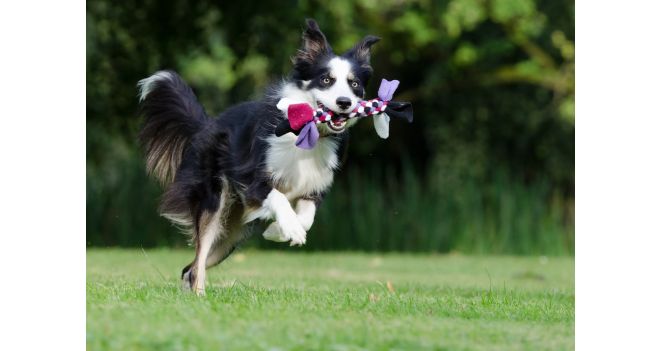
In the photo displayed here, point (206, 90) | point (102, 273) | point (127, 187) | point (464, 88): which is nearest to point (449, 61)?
point (464, 88)

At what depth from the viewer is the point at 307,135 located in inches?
266

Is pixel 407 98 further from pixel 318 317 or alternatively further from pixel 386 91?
pixel 318 317

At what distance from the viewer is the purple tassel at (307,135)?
22.1 feet

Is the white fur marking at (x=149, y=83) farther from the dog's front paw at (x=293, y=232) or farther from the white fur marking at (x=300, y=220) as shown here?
the dog's front paw at (x=293, y=232)

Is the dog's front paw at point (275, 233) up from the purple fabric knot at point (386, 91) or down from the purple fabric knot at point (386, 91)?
down

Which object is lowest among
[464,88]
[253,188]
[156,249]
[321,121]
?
[156,249]

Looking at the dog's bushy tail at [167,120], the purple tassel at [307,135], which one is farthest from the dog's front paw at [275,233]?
the dog's bushy tail at [167,120]

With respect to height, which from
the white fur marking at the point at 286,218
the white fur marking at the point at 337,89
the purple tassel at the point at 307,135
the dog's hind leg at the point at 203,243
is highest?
the white fur marking at the point at 337,89

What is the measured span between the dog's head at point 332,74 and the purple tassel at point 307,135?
124mm

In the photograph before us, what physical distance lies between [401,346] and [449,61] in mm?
13064

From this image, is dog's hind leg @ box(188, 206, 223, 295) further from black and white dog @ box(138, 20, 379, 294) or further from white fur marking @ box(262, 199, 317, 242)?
white fur marking @ box(262, 199, 317, 242)

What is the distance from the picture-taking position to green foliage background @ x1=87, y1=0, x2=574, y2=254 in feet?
49.0
